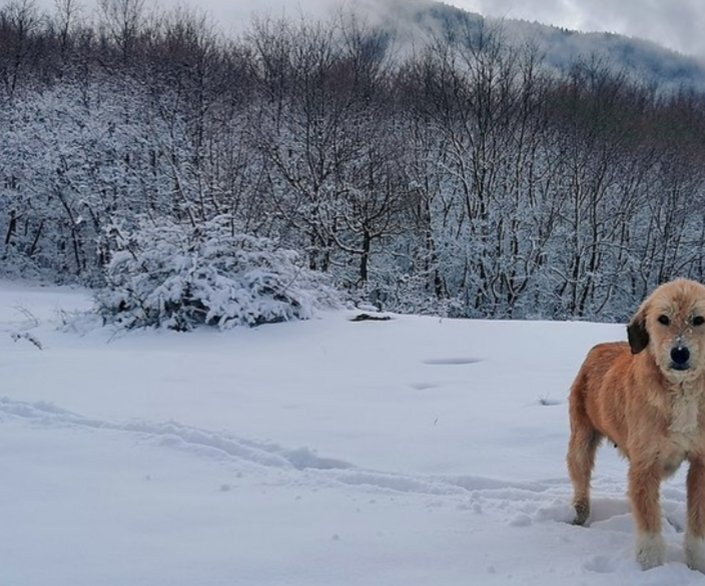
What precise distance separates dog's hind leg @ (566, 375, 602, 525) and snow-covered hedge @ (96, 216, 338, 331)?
661 cm

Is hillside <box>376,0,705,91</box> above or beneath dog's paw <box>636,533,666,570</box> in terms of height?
above

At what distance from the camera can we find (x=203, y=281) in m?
9.94

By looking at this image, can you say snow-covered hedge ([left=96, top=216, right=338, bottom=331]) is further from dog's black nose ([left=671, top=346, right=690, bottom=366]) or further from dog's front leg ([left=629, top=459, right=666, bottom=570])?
dog's black nose ([left=671, top=346, right=690, bottom=366])

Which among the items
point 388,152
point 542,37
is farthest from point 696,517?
point 542,37

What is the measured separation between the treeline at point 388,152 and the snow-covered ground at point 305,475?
15465mm

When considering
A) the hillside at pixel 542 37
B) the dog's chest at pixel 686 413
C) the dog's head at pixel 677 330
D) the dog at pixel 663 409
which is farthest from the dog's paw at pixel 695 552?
the hillside at pixel 542 37

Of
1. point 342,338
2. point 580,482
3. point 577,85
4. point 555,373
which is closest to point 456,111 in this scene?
point 577,85

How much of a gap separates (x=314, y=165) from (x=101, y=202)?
25.4ft

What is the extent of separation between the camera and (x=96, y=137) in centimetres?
2425

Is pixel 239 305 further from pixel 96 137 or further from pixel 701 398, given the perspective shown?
pixel 96 137

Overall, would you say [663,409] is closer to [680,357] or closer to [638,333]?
[680,357]

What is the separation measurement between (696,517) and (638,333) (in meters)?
0.80

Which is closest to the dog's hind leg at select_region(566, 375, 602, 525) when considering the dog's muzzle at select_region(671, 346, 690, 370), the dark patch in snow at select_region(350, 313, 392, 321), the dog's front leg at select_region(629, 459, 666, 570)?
the dog's front leg at select_region(629, 459, 666, 570)

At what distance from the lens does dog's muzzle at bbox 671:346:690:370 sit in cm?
268
